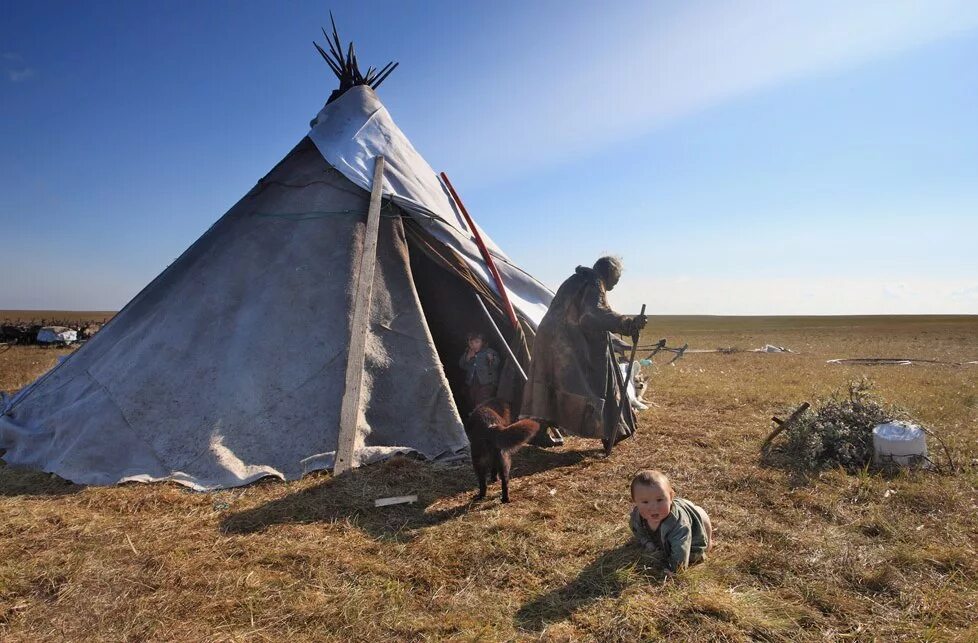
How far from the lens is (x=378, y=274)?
21.3ft

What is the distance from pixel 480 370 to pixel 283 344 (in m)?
2.17

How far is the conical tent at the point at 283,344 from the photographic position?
210 inches

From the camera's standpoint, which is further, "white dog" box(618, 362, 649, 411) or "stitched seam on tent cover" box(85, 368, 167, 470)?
"white dog" box(618, 362, 649, 411)

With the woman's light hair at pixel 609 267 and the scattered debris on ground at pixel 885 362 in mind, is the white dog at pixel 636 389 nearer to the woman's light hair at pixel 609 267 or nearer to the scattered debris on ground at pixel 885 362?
the woman's light hair at pixel 609 267

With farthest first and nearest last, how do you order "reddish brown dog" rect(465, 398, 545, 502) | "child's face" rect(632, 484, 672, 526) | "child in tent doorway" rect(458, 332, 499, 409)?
"child in tent doorway" rect(458, 332, 499, 409) → "reddish brown dog" rect(465, 398, 545, 502) → "child's face" rect(632, 484, 672, 526)

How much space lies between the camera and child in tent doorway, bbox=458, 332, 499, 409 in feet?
20.8

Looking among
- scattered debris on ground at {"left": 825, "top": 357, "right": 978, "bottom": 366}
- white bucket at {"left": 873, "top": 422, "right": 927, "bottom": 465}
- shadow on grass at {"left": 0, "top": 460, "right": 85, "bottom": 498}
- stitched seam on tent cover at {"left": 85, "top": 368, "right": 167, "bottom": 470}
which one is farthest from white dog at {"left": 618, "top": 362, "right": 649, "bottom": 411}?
scattered debris on ground at {"left": 825, "top": 357, "right": 978, "bottom": 366}

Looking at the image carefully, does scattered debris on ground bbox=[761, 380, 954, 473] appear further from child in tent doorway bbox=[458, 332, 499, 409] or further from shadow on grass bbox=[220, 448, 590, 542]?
child in tent doorway bbox=[458, 332, 499, 409]

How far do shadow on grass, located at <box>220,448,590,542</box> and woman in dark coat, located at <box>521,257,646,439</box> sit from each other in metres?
0.62

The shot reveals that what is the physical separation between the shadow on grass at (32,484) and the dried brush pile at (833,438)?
21.6 ft

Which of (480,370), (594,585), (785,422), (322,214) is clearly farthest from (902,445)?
(322,214)

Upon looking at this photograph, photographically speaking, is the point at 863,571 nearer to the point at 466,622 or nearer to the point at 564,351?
the point at 466,622

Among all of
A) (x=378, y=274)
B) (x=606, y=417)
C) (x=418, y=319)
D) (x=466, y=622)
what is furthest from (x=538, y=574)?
(x=378, y=274)

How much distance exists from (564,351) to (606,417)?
2.91 ft
